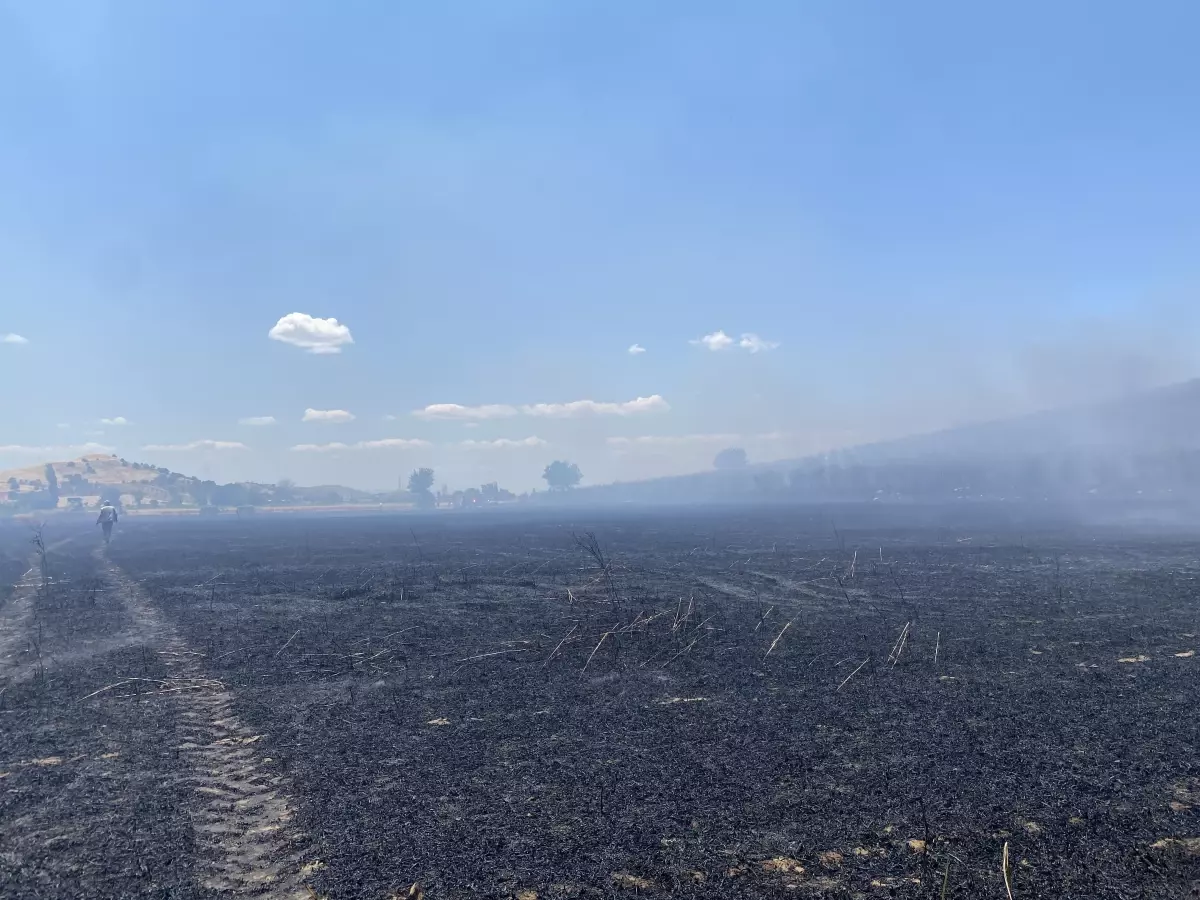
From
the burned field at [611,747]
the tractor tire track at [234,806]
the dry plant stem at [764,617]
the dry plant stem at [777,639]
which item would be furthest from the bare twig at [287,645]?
the dry plant stem at [764,617]

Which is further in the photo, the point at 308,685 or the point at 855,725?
the point at 308,685

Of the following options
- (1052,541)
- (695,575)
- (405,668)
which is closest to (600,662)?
(405,668)

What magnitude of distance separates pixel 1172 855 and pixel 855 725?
5.50 m

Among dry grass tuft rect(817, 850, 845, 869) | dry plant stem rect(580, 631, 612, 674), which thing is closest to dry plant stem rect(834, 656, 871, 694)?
dry plant stem rect(580, 631, 612, 674)

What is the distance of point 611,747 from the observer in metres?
12.6

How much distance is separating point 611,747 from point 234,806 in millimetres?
5847

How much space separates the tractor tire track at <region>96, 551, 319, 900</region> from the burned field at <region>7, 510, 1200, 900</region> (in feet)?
0.18

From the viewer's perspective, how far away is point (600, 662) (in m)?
19.2

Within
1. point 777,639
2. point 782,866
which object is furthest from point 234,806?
point 777,639

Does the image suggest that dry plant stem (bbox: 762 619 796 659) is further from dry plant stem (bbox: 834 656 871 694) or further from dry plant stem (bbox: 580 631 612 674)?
dry plant stem (bbox: 580 631 612 674)

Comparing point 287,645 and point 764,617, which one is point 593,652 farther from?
point 287,645

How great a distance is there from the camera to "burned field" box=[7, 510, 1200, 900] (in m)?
8.44

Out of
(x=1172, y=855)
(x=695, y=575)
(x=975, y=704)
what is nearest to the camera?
(x=1172, y=855)

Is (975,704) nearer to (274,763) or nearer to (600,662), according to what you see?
(600,662)
